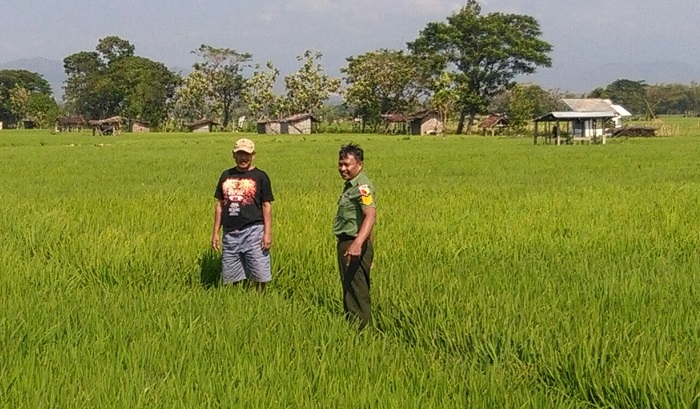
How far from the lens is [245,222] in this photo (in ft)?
16.9

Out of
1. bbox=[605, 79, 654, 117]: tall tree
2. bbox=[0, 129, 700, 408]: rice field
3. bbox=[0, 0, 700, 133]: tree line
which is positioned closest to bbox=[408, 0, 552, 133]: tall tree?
bbox=[0, 0, 700, 133]: tree line

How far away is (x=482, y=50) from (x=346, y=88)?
13.2 metres

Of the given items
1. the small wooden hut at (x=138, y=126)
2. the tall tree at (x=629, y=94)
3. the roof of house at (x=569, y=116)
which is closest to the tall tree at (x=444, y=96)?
the roof of house at (x=569, y=116)

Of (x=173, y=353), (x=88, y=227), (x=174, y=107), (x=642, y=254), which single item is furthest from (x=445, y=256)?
(x=174, y=107)

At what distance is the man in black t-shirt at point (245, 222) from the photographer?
16.9 feet

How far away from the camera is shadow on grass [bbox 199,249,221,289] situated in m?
5.71

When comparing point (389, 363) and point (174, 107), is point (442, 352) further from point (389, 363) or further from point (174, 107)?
point (174, 107)

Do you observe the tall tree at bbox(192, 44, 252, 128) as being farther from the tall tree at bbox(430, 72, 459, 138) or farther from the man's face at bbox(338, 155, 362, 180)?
the man's face at bbox(338, 155, 362, 180)

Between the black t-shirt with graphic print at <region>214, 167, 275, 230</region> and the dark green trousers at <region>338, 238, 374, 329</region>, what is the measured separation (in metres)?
0.94

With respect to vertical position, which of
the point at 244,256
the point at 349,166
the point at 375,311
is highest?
the point at 349,166

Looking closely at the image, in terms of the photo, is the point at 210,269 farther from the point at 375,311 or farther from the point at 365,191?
the point at 365,191

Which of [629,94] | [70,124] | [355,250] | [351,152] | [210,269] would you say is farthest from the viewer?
[629,94]

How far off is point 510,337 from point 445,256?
2.51 metres

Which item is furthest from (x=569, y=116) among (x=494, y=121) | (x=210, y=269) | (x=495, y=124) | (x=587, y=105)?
(x=210, y=269)
